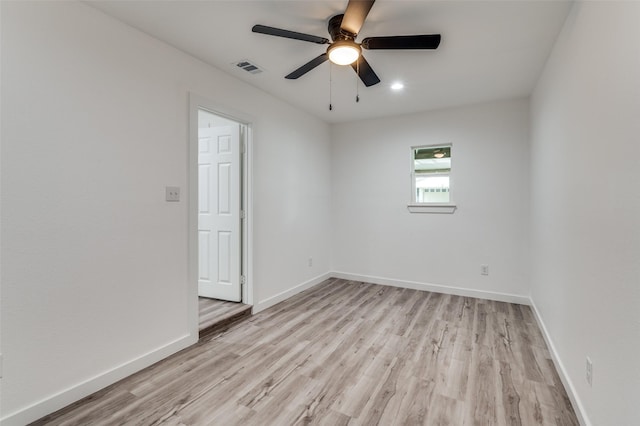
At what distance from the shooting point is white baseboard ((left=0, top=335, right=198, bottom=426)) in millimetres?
1709

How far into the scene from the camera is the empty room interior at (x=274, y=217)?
166 cm

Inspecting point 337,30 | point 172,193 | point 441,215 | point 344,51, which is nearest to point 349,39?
point 344,51

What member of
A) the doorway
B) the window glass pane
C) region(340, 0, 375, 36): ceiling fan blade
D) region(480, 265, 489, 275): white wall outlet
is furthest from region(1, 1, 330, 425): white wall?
region(480, 265, 489, 275): white wall outlet

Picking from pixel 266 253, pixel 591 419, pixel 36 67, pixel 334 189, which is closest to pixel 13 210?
pixel 36 67

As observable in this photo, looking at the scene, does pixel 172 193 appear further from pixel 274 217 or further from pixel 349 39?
pixel 349 39

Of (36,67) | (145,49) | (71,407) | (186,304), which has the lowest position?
(71,407)

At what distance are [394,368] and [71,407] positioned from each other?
2179 mm

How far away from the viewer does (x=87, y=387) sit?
198 centimetres

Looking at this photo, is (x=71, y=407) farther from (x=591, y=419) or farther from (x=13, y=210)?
(x=591, y=419)

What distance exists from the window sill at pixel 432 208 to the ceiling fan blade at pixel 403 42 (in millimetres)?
2615

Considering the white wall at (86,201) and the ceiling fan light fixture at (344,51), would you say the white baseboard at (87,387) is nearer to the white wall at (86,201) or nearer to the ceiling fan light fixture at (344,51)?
the white wall at (86,201)

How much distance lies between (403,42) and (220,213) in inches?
103

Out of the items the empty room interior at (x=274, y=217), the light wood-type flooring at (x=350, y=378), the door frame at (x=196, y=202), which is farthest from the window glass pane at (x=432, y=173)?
the door frame at (x=196, y=202)

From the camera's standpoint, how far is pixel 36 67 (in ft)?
5.83
